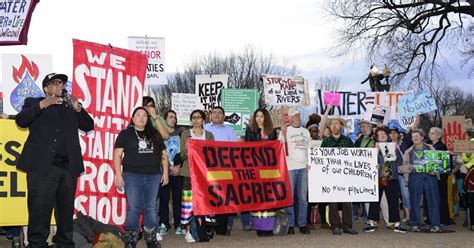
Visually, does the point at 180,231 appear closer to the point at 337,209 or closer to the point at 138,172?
the point at 337,209

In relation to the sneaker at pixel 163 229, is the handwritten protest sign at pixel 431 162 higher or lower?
higher

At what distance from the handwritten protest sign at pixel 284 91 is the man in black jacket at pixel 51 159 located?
7.05 meters

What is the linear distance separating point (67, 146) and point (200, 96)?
757 cm

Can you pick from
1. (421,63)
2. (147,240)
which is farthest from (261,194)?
(421,63)

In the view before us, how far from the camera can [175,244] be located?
963cm

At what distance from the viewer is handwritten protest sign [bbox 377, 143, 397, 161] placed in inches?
453

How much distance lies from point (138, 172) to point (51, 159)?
1281 mm

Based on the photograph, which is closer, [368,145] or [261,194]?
[261,194]

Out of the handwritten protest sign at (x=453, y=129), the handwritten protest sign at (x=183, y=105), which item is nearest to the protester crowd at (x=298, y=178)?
the handwritten protest sign at (x=453, y=129)

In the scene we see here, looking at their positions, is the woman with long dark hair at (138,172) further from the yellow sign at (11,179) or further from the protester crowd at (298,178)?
the yellow sign at (11,179)

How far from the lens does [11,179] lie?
27.8ft

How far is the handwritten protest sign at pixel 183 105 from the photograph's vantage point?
15.1 metres

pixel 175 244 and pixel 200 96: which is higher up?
pixel 200 96

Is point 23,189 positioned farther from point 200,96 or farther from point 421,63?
point 421,63
